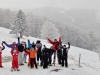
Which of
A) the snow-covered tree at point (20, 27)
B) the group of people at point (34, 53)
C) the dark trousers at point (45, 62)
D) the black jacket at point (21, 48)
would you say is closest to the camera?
the group of people at point (34, 53)

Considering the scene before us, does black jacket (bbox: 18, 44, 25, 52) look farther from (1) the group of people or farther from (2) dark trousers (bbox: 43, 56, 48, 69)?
(2) dark trousers (bbox: 43, 56, 48, 69)

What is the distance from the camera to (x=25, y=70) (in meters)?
15.2

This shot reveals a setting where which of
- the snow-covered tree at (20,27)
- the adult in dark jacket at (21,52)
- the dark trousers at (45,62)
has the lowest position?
the dark trousers at (45,62)

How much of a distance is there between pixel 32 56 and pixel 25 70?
111cm

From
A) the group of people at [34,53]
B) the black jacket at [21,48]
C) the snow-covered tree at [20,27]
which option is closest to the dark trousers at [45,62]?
the group of people at [34,53]

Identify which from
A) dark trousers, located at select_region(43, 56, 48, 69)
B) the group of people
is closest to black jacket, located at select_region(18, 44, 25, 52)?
the group of people

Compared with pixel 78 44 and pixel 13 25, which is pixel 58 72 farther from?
pixel 78 44

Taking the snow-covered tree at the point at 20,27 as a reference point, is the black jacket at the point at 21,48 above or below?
below

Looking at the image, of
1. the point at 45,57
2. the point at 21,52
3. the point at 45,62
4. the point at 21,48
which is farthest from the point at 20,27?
the point at 45,62

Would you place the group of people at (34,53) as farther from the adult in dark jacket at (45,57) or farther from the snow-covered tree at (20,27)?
the snow-covered tree at (20,27)

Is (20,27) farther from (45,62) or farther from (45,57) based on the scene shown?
(45,62)

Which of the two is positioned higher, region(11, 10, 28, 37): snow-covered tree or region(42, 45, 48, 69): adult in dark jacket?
region(11, 10, 28, 37): snow-covered tree

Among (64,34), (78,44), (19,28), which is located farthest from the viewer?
(64,34)

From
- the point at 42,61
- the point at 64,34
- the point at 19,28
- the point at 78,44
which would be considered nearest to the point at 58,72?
the point at 42,61
